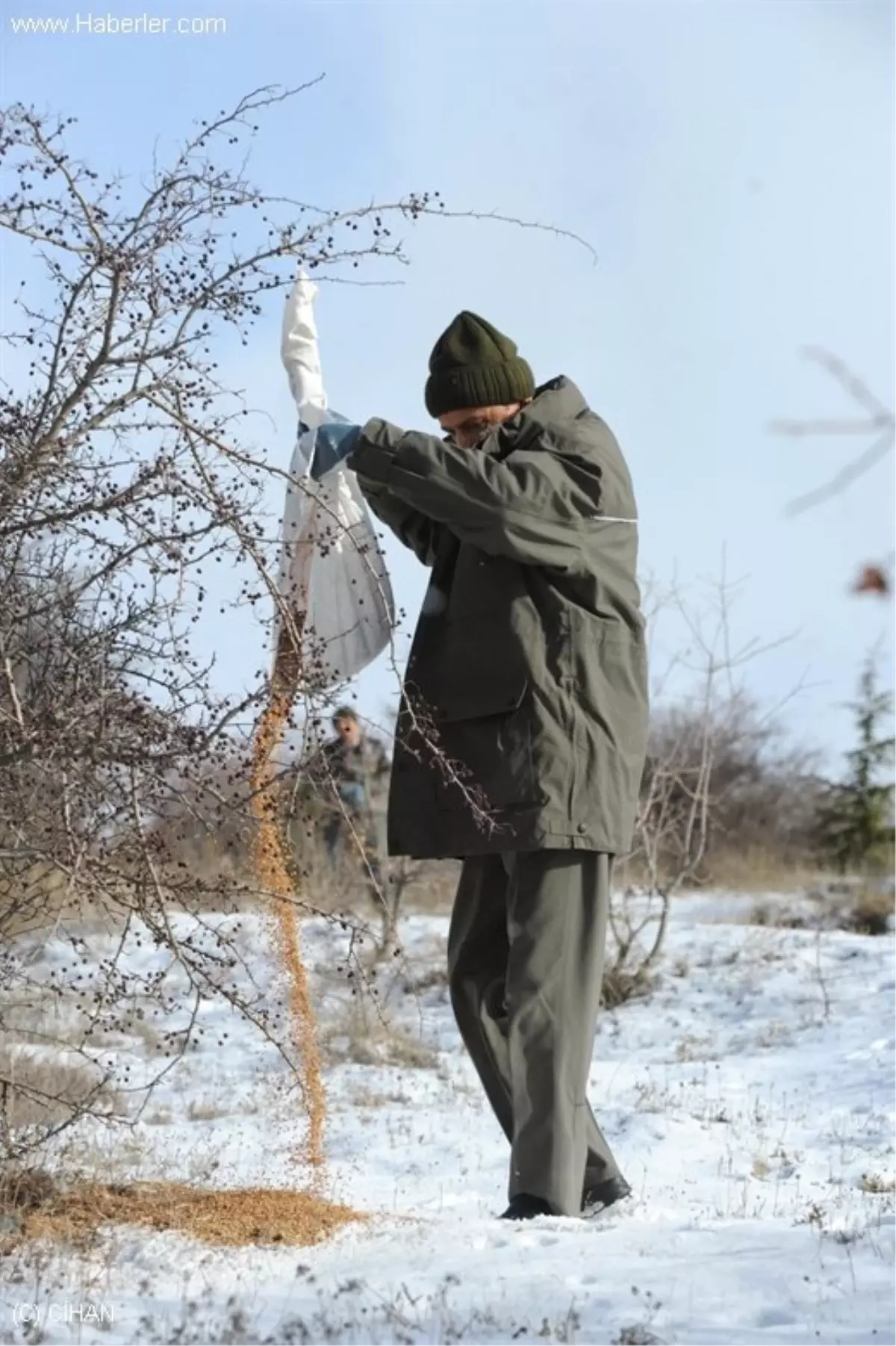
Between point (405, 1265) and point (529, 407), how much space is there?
6.48ft

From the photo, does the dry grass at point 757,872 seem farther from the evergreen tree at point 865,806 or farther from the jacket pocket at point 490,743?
the jacket pocket at point 490,743

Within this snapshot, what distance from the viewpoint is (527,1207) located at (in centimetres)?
392

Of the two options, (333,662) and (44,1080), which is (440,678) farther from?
(44,1080)

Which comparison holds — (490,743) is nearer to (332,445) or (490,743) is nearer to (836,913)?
(332,445)

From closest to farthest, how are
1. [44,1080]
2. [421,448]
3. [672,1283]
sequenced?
[672,1283]
[421,448]
[44,1080]

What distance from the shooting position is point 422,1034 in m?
8.30

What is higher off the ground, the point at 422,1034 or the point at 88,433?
the point at 88,433

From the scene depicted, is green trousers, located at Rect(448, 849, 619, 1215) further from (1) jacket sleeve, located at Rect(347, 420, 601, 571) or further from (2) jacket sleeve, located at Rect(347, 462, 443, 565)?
(2) jacket sleeve, located at Rect(347, 462, 443, 565)

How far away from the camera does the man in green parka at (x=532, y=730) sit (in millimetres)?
3873

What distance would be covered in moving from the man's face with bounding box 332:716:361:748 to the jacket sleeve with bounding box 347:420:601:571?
1.69 ft

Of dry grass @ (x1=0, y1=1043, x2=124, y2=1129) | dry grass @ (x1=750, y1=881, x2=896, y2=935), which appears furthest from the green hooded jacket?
dry grass @ (x1=750, y1=881, x2=896, y2=935)

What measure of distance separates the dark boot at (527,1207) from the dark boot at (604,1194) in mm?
231

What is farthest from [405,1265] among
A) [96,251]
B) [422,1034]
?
[422,1034]

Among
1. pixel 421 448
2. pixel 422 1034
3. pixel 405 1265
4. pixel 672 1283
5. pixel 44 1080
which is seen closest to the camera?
pixel 672 1283
